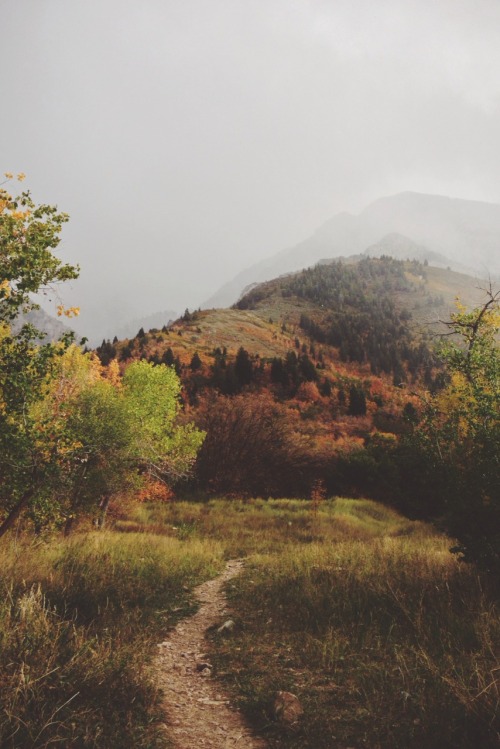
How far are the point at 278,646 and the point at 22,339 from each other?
726cm

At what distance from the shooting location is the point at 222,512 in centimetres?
2681

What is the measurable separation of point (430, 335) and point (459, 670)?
11.4 m

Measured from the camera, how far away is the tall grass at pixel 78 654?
357 centimetres

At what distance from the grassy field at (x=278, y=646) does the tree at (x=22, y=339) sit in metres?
2.04

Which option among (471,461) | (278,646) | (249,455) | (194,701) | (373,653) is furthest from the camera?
(249,455)

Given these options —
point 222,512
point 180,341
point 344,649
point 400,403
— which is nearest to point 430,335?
point 344,649

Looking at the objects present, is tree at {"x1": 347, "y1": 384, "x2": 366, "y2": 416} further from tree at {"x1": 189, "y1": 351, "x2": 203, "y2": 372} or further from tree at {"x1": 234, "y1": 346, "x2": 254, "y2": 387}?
tree at {"x1": 189, "y1": 351, "x2": 203, "y2": 372}

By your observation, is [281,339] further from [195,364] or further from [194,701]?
[194,701]

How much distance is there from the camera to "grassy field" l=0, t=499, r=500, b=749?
372cm

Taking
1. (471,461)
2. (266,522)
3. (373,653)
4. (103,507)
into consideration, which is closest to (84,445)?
(103,507)

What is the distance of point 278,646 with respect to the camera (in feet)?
20.6

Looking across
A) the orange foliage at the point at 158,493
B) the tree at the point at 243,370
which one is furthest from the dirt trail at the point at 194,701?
the tree at the point at 243,370

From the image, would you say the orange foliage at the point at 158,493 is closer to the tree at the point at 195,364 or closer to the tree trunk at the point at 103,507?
the tree trunk at the point at 103,507

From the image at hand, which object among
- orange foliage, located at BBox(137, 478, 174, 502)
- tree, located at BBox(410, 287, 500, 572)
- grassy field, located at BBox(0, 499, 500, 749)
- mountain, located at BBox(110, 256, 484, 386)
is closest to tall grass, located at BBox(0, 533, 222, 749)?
grassy field, located at BBox(0, 499, 500, 749)
